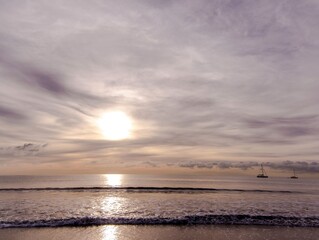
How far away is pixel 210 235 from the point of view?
20.9 metres

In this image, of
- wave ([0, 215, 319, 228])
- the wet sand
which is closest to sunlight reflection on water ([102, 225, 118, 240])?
the wet sand

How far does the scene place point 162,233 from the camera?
21312mm

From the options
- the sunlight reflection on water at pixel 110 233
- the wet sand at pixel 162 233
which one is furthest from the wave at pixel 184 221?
the sunlight reflection on water at pixel 110 233

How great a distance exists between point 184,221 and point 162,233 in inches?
183

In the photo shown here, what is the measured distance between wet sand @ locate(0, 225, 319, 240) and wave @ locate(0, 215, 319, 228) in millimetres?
1274

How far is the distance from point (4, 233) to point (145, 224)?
35.9ft

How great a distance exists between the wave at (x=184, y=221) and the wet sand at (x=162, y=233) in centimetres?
127

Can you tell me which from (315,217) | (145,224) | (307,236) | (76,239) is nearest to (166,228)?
(145,224)

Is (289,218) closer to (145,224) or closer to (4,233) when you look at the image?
(145,224)

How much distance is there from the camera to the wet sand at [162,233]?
787 inches

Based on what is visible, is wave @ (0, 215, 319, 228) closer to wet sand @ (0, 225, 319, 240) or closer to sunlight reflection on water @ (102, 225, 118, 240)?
wet sand @ (0, 225, 319, 240)

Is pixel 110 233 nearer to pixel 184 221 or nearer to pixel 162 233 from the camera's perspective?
pixel 162 233

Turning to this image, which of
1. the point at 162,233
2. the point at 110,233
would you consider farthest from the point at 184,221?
the point at 110,233

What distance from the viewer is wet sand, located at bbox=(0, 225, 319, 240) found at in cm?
2000
